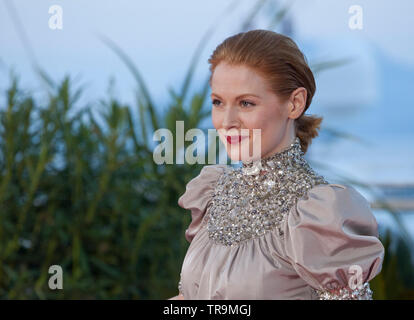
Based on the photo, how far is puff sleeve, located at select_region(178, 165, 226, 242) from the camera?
110 centimetres

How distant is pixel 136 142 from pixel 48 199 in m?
0.47

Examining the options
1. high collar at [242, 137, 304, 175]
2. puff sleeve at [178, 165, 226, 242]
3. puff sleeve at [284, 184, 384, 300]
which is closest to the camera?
puff sleeve at [284, 184, 384, 300]

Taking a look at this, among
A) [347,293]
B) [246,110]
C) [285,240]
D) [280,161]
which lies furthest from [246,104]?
[347,293]

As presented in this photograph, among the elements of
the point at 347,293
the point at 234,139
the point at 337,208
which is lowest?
the point at 347,293

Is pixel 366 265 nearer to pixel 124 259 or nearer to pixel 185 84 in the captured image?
pixel 124 259

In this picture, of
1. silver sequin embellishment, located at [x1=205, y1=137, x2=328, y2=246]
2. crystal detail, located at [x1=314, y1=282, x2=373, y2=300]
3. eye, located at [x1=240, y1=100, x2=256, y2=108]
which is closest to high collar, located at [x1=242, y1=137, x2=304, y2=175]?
silver sequin embellishment, located at [x1=205, y1=137, x2=328, y2=246]

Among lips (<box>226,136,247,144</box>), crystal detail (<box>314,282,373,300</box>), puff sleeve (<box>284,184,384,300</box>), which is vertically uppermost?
lips (<box>226,136,247,144</box>)

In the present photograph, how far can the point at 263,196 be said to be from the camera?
0.97 m

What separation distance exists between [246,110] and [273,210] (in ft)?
0.56

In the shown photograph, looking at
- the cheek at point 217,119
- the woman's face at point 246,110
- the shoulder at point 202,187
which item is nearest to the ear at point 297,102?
the woman's face at point 246,110

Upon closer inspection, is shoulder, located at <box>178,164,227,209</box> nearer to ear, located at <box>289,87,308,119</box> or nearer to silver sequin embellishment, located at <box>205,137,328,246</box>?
silver sequin embellishment, located at <box>205,137,328,246</box>

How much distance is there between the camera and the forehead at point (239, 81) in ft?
3.02

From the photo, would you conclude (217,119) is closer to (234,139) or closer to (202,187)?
(234,139)

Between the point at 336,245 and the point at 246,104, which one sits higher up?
the point at 246,104
